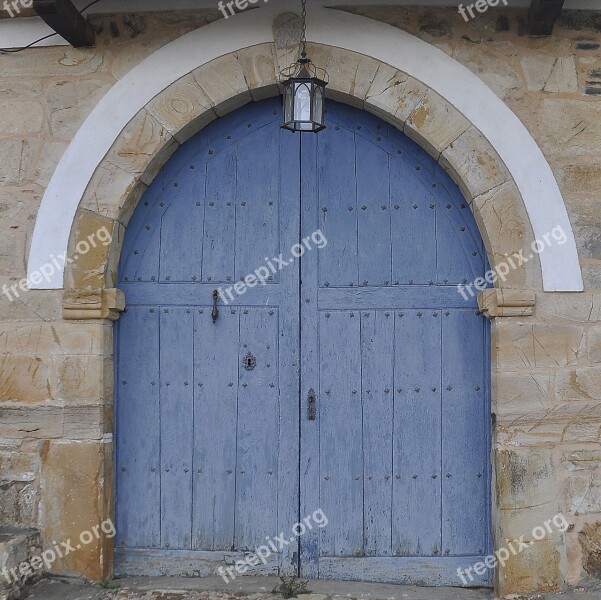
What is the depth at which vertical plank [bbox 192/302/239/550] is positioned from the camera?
3.53 m

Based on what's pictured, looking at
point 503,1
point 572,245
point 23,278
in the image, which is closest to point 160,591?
point 23,278

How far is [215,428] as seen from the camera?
140 inches

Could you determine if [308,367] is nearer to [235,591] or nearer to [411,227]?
[411,227]

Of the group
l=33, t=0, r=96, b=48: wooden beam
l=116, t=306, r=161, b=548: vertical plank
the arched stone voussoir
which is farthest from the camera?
l=116, t=306, r=161, b=548: vertical plank

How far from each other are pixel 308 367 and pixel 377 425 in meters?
0.44

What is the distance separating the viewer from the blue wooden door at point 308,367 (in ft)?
11.4

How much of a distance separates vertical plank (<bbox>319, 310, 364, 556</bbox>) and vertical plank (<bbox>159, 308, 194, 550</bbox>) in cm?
66

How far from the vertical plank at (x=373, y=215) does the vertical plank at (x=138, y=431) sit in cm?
109

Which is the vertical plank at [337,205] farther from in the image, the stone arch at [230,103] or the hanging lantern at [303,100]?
the hanging lantern at [303,100]

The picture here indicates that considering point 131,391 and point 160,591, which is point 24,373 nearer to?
point 131,391

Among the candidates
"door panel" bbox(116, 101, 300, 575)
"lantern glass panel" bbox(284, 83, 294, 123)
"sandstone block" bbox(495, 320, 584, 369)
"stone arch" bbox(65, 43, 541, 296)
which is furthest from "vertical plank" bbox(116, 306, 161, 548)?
"sandstone block" bbox(495, 320, 584, 369)

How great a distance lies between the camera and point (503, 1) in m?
3.40

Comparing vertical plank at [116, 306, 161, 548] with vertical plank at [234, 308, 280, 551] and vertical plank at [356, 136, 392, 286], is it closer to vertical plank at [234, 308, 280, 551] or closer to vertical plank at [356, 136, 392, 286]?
vertical plank at [234, 308, 280, 551]

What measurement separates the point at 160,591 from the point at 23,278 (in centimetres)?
162
